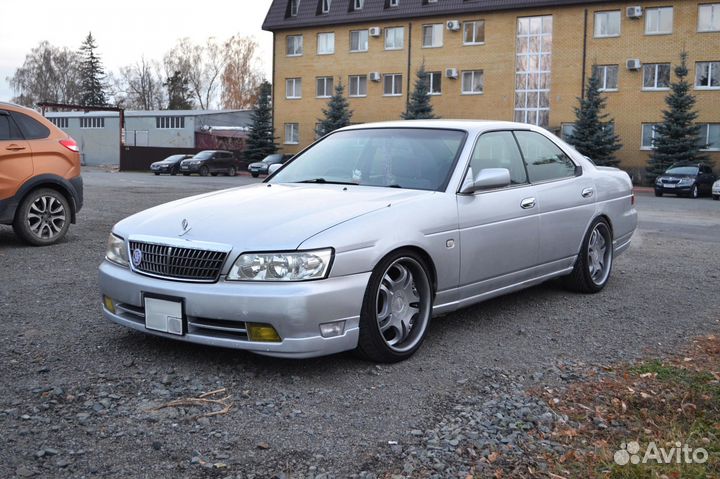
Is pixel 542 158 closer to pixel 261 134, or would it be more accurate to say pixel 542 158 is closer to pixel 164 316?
pixel 164 316

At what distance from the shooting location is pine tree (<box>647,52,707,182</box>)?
36.3 meters

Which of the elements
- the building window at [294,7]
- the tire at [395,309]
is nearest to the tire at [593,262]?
the tire at [395,309]

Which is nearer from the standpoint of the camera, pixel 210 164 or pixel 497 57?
pixel 497 57

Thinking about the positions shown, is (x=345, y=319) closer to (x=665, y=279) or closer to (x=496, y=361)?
(x=496, y=361)

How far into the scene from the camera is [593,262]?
23.3ft

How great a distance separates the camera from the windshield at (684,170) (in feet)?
103

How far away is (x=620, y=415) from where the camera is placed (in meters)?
3.86

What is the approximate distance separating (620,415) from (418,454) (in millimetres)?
1149

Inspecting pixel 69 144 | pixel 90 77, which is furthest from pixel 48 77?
pixel 69 144

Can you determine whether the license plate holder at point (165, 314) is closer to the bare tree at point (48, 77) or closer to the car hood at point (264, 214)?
the car hood at point (264, 214)

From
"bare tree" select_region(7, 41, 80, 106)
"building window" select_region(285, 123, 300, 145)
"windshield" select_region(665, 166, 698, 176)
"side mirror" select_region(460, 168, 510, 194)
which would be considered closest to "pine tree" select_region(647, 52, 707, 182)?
"windshield" select_region(665, 166, 698, 176)

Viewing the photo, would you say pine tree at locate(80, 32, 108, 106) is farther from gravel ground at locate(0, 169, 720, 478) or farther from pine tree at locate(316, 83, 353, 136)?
gravel ground at locate(0, 169, 720, 478)

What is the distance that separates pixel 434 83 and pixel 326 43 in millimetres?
8393

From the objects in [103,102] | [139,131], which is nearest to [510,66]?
[139,131]
